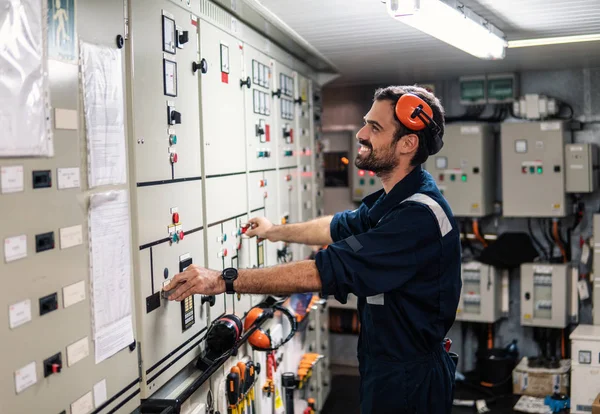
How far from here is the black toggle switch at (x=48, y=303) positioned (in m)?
2.07

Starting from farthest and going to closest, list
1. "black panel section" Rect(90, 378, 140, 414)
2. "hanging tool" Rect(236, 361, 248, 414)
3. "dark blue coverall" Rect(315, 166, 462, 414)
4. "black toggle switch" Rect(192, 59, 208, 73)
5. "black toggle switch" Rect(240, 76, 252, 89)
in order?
1. "black toggle switch" Rect(240, 76, 252, 89)
2. "hanging tool" Rect(236, 361, 248, 414)
3. "black toggle switch" Rect(192, 59, 208, 73)
4. "dark blue coverall" Rect(315, 166, 462, 414)
5. "black panel section" Rect(90, 378, 140, 414)

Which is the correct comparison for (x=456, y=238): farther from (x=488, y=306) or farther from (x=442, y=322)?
(x=488, y=306)

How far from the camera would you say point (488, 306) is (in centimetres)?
705

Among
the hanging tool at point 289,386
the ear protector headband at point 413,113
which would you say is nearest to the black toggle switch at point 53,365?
the ear protector headband at point 413,113

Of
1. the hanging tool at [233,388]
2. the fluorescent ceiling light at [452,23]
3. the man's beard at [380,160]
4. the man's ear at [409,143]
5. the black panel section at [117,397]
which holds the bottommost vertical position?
the hanging tool at [233,388]

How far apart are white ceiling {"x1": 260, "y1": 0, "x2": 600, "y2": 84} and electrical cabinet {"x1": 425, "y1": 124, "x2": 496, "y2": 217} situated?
72 cm

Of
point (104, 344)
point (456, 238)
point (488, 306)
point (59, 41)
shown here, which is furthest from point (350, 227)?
point (488, 306)

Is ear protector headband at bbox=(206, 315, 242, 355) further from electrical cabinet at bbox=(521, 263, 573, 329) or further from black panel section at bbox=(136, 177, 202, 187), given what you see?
electrical cabinet at bbox=(521, 263, 573, 329)

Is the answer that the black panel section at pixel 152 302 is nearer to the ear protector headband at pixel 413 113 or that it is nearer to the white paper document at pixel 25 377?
the white paper document at pixel 25 377

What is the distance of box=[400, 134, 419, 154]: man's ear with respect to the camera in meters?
2.95

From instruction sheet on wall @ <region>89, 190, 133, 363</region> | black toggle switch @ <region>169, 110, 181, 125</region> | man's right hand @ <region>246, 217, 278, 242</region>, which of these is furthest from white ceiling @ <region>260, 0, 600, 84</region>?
instruction sheet on wall @ <region>89, 190, 133, 363</region>

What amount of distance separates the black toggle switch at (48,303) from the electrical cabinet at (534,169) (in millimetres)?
5733

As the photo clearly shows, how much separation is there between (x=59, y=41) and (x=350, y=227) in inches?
76.0

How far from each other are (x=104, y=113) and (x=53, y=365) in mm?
958
